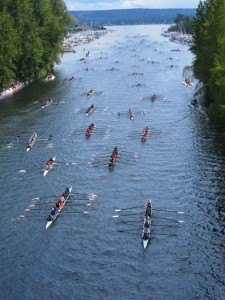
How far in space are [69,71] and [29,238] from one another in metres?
124

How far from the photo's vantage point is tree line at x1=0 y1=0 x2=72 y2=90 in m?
113

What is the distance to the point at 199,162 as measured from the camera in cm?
7125

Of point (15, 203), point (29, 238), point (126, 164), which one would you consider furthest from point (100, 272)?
point (126, 164)

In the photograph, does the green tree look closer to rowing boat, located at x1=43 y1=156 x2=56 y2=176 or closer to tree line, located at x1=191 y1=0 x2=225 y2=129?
tree line, located at x1=191 y1=0 x2=225 y2=129

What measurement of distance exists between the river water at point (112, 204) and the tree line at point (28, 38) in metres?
14.3

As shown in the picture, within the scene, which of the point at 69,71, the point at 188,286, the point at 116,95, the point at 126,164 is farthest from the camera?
the point at 69,71

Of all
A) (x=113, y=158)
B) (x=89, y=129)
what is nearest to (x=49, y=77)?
(x=89, y=129)

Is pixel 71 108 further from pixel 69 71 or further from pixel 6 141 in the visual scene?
pixel 69 71

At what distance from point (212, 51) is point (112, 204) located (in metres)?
53.1

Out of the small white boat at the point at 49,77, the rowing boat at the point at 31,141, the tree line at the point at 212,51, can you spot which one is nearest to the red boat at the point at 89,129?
the rowing boat at the point at 31,141

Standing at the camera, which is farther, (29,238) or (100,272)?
(29,238)

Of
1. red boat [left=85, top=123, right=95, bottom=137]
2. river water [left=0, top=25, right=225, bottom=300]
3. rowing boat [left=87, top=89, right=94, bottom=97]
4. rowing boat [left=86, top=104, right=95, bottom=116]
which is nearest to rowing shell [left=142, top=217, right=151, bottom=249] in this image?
river water [left=0, top=25, right=225, bottom=300]

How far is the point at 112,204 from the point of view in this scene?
191 feet

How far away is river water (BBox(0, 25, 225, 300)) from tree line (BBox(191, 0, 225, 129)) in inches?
242
